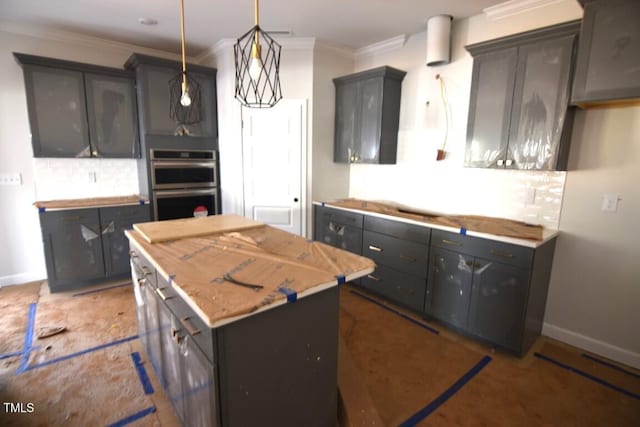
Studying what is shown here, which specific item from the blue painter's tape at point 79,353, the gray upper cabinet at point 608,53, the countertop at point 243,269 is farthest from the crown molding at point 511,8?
the blue painter's tape at point 79,353

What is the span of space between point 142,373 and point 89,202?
2224 millimetres

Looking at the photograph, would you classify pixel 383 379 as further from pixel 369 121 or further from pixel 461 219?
pixel 369 121

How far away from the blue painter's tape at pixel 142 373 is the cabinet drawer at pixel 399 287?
211 centimetres

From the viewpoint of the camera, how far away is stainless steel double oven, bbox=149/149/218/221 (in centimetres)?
376

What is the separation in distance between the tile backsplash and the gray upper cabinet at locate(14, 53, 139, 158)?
0.28 m

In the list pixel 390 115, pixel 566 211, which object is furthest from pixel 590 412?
pixel 390 115

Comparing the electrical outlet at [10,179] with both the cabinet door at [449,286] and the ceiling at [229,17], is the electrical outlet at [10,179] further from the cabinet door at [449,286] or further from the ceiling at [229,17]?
the cabinet door at [449,286]

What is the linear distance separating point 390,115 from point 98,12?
296cm

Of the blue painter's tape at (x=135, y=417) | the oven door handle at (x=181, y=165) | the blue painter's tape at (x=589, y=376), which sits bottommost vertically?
the blue painter's tape at (x=135, y=417)

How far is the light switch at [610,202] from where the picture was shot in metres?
2.36

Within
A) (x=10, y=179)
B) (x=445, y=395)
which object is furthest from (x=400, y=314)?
(x=10, y=179)

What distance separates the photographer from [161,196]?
12.4 feet

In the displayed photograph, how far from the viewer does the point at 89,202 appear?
140 inches

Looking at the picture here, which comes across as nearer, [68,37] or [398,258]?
[398,258]
